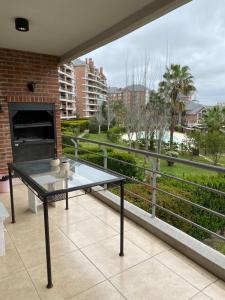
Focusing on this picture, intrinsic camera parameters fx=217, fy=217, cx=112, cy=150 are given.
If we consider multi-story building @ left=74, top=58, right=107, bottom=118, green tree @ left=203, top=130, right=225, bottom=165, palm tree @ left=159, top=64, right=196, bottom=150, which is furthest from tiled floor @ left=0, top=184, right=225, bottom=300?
multi-story building @ left=74, top=58, right=107, bottom=118

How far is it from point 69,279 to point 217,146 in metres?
12.2

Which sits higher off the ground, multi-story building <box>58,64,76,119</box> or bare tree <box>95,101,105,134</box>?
multi-story building <box>58,64,76,119</box>

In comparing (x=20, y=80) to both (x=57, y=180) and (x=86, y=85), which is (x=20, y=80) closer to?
(x=57, y=180)

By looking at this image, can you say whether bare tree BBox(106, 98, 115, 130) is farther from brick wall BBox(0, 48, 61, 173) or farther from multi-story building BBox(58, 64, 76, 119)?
multi-story building BBox(58, 64, 76, 119)

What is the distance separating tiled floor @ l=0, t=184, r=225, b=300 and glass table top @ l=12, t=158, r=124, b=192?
2.24 ft

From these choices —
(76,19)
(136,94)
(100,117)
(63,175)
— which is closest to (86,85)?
(100,117)

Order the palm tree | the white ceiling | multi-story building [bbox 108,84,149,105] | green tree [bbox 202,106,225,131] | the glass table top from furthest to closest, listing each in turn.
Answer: green tree [bbox 202,106,225,131], the palm tree, multi-story building [bbox 108,84,149,105], the white ceiling, the glass table top

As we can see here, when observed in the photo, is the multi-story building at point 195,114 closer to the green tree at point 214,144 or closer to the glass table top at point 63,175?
the green tree at point 214,144

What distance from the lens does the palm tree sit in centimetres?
1177

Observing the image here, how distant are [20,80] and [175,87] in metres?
11.0

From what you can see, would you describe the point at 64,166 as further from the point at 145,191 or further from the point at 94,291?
the point at 145,191

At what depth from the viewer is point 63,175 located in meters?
1.99

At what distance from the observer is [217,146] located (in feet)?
39.6

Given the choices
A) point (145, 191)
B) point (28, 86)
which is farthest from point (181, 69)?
point (28, 86)
